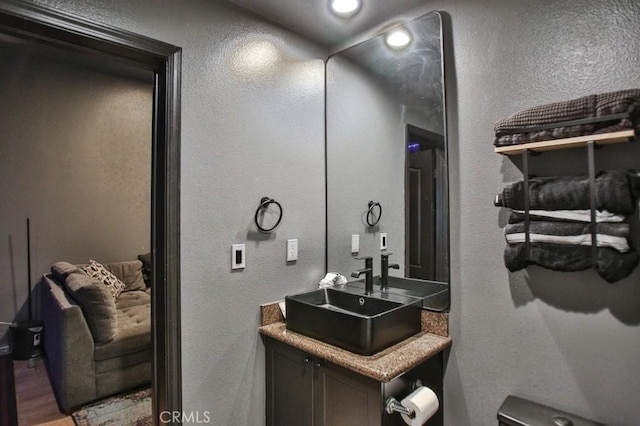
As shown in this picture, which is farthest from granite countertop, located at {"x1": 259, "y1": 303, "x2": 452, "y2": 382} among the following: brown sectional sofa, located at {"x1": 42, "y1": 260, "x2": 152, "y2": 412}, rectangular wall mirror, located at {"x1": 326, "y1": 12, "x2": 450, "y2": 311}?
brown sectional sofa, located at {"x1": 42, "y1": 260, "x2": 152, "y2": 412}

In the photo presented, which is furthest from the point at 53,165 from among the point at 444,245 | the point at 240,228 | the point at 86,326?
the point at 444,245

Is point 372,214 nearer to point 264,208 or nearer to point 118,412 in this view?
point 264,208

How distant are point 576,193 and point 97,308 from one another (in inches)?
114

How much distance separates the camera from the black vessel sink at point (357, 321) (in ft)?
4.64

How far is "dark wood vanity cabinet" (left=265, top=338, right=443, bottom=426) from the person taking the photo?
133 cm

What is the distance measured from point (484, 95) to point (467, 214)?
1.77 feet

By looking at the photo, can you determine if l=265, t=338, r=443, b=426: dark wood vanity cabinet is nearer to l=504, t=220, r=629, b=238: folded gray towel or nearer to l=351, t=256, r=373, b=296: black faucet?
l=351, t=256, r=373, b=296: black faucet

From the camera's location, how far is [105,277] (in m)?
3.54

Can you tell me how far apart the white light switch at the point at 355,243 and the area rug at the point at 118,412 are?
1804mm

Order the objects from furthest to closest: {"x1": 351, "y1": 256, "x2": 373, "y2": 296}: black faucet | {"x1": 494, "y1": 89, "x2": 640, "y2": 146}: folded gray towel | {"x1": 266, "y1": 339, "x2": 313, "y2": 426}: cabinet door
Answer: {"x1": 351, "y1": 256, "x2": 373, "y2": 296}: black faucet → {"x1": 266, "y1": 339, "x2": 313, "y2": 426}: cabinet door → {"x1": 494, "y1": 89, "x2": 640, "y2": 146}: folded gray towel

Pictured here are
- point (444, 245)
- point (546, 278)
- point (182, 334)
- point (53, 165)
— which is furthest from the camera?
point (53, 165)

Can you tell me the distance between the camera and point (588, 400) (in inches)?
49.0

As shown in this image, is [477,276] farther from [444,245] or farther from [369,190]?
[369,190]

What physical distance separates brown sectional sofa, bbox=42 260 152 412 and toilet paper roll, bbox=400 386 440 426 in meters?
2.21
